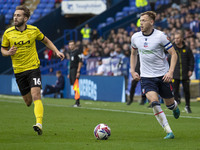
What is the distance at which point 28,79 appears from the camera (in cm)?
919

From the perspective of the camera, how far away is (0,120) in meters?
11.4

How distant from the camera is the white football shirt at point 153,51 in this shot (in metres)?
8.48

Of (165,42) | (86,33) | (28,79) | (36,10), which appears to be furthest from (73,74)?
(36,10)

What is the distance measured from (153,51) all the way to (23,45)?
2284 millimetres

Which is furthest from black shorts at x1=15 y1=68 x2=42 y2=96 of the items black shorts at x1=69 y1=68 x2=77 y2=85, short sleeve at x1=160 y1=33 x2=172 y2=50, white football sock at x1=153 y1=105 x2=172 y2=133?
black shorts at x1=69 y1=68 x2=77 y2=85

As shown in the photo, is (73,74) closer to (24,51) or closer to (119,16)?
(24,51)

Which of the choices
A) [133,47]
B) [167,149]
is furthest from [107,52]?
[167,149]

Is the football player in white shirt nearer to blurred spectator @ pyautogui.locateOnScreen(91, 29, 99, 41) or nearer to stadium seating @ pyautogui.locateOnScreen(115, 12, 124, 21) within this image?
blurred spectator @ pyautogui.locateOnScreen(91, 29, 99, 41)

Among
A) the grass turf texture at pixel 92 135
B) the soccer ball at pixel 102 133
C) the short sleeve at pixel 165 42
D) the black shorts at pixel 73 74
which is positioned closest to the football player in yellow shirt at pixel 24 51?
the grass turf texture at pixel 92 135

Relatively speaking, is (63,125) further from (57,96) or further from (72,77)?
(57,96)

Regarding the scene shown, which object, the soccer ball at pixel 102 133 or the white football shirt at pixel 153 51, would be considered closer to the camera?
the soccer ball at pixel 102 133

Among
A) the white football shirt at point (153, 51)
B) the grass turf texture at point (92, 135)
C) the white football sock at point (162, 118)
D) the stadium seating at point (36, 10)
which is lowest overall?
the grass turf texture at point (92, 135)

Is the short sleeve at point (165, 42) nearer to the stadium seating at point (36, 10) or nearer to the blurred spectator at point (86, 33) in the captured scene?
the blurred spectator at point (86, 33)

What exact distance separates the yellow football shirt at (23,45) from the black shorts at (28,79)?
7 centimetres
